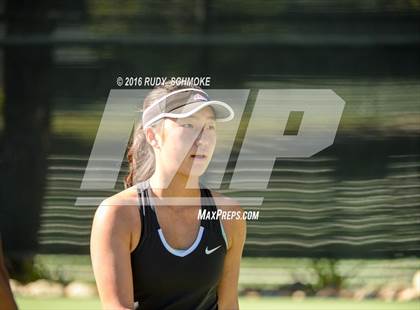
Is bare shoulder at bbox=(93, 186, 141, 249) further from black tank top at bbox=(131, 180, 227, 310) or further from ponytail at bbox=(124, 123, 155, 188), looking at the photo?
ponytail at bbox=(124, 123, 155, 188)

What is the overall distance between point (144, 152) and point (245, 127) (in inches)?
63.2

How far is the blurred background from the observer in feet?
13.5

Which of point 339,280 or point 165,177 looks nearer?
point 165,177

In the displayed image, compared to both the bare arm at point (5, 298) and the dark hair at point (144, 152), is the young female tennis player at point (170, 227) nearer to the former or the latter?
the dark hair at point (144, 152)

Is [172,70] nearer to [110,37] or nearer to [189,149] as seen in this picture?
[110,37]

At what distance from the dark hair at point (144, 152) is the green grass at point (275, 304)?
1.69 metres

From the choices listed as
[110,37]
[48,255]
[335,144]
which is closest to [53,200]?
[48,255]

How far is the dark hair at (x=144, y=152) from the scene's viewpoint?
2.46 meters

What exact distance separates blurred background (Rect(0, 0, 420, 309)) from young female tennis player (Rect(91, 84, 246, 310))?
163cm

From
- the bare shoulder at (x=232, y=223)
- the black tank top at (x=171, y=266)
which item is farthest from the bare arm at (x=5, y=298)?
the bare shoulder at (x=232, y=223)

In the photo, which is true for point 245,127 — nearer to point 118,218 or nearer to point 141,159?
point 141,159

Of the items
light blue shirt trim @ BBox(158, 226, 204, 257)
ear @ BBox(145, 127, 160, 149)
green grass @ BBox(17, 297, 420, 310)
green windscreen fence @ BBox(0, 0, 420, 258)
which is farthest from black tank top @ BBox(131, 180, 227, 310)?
green grass @ BBox(17, 297, 420, 310)

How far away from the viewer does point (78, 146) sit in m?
4.16

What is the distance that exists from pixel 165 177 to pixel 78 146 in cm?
182
